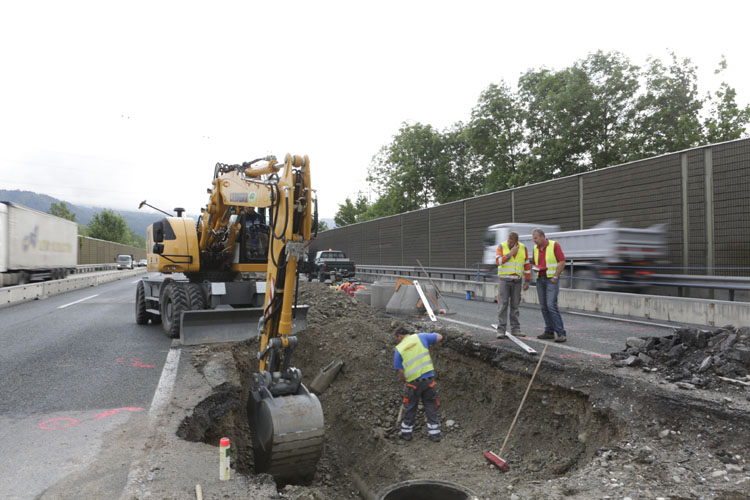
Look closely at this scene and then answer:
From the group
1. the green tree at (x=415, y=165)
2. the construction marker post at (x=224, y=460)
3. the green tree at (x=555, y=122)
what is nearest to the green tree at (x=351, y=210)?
the green tree at (x=415, y=165)

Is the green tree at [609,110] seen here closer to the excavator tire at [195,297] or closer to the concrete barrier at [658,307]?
the concrete barrier at [658,307]

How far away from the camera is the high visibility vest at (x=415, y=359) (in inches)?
228

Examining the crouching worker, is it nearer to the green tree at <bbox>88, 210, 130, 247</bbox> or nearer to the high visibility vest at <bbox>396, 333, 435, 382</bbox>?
the high visibility vest at <bbox>396, 333, 435, 382</bbox>

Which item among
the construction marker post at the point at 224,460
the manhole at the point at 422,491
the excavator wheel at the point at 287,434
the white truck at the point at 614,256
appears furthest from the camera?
the white truck at the point at 614,256

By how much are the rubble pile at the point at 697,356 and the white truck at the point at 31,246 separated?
23.0 m

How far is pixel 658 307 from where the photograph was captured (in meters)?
11.0

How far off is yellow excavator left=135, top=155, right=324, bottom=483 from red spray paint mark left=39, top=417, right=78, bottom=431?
6.29ft

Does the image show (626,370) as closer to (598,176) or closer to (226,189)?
(226,189)

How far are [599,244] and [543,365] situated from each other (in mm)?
9275

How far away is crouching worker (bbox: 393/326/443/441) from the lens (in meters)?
5.80

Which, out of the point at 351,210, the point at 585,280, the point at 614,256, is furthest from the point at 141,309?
the point at 351,210

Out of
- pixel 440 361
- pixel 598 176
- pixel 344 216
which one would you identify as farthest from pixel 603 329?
pixel 344 216

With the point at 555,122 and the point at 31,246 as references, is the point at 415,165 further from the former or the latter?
the point at 31,246

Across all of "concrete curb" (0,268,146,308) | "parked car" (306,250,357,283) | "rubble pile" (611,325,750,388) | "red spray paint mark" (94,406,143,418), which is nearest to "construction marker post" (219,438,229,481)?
"red spray paint mark" (94,406,143,418)
